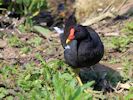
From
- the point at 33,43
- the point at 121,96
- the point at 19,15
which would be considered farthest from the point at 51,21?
the point at 121,96

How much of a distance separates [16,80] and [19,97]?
0.56 m

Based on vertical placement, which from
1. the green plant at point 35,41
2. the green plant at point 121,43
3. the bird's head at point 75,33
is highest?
the bird's head at point 75,33

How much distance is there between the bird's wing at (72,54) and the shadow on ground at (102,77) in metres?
0.48

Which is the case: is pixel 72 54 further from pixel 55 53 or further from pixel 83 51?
pixel 55 53

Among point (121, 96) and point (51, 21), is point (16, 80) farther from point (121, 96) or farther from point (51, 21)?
point (51, 21)

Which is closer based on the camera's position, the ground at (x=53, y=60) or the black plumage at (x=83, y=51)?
the black plumage at (x=83, y=51)

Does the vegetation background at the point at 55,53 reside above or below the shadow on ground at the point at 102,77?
above

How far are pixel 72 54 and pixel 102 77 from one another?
2.09 ft

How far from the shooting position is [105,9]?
8633 millimetres

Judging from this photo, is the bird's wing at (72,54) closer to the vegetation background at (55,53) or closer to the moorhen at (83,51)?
the moorhen at (83,51)

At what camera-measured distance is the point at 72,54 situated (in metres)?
5.55

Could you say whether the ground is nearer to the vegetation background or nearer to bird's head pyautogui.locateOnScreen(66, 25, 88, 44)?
the vegetation background

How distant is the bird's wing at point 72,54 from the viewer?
218 inches

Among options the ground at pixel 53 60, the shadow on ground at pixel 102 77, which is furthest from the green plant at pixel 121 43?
the shadow on ground at pixel 102 77
